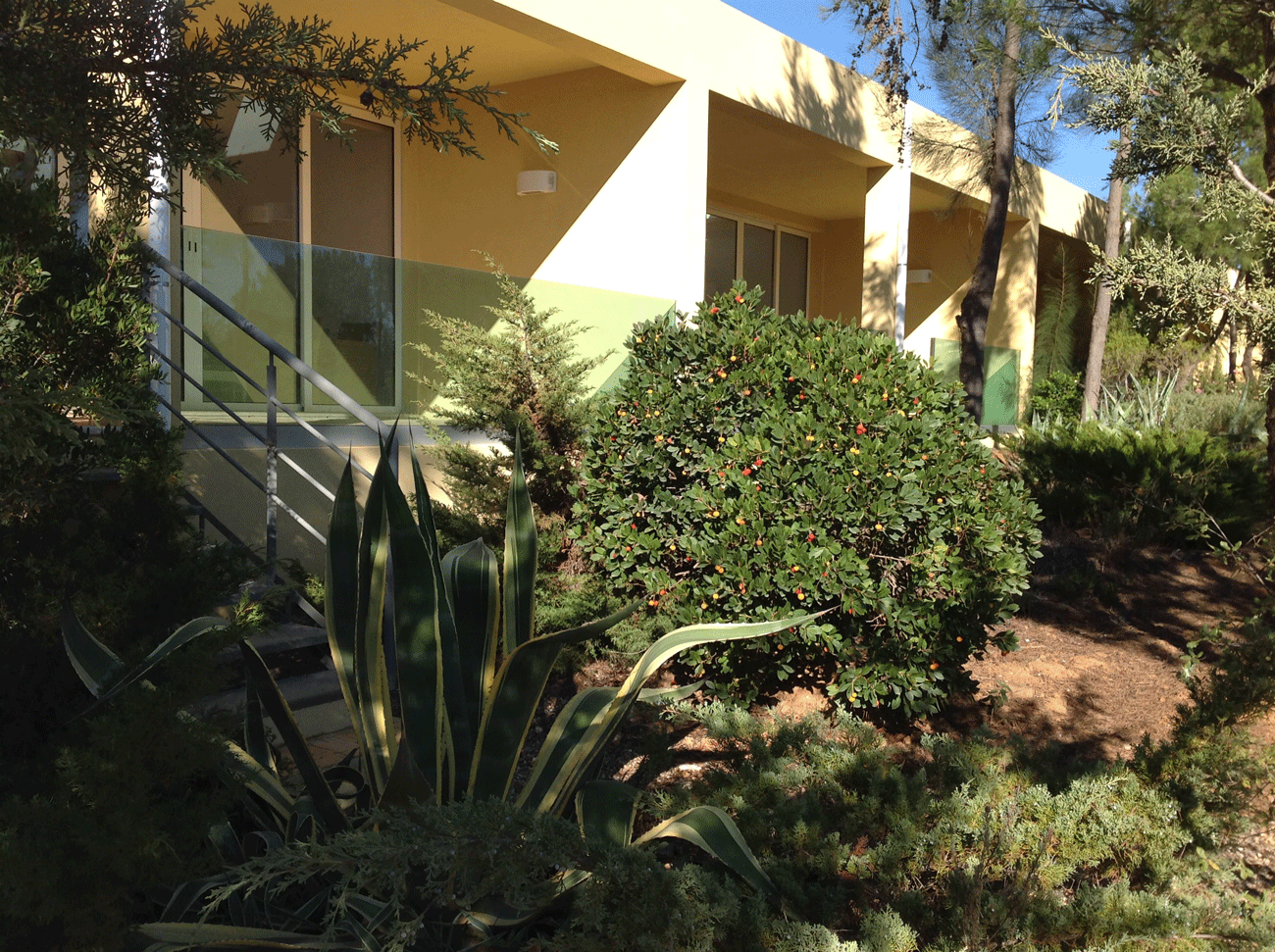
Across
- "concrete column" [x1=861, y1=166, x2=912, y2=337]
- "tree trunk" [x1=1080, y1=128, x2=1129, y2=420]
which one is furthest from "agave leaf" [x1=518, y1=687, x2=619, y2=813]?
"tree trunk" [x1=1080, y1=128, x2=1129, y2=420]

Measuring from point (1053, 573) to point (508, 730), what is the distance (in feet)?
18.4

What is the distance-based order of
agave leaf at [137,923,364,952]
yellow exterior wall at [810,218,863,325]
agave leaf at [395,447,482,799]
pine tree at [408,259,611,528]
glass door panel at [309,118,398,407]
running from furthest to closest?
yellow exterior wall at [810,218,863,325] → glass door panel at [309,118,398,407] → pine tree at [408,259,611,528] → agave leaf at [395,447,482,799] → agave leaf at [137,923,364,952]

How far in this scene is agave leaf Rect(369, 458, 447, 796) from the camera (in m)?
2.35

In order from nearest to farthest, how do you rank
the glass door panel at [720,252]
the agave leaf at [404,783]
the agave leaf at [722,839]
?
the agave leaf at [404,783], the agave leaf at [722,839], the glass door panel at [720,252]

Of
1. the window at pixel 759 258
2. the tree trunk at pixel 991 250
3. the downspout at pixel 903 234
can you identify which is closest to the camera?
the tree trunk at pixel 991 250

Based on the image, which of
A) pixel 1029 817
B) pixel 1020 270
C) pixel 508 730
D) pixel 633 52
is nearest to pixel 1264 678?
pixel 1029 817

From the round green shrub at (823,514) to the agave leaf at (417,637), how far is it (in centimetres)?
183

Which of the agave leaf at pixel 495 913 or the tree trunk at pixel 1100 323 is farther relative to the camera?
the tree trunk at pixel 1100 323

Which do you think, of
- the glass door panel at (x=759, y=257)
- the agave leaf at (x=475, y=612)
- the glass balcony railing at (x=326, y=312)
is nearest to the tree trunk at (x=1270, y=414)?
the agave leaf at (x=475, y=612)

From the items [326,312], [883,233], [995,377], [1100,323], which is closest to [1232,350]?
[995,377]

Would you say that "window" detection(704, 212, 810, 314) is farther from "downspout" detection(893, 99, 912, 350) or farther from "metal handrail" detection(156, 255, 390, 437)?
"metal handrail" detection(156, 255, 390, 437)

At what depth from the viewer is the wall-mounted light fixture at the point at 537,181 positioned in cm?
838

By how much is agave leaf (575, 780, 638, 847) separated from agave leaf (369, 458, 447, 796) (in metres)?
0.37

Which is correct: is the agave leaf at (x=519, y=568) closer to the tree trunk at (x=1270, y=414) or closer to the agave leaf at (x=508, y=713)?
the agave leaf at (x=508, y=713)
